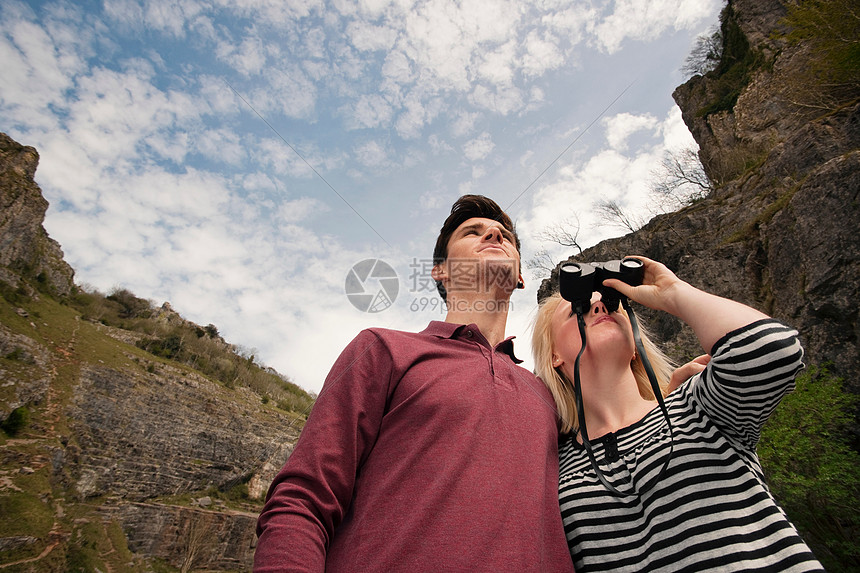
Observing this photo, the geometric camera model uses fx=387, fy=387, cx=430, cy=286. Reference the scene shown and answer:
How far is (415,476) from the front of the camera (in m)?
1.32

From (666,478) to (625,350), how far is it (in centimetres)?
65

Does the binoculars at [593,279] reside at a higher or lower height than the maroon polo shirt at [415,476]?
higher

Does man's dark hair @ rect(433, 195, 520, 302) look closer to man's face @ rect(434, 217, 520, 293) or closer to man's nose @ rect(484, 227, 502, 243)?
man's face @ rect(434, 217, 520, 293)

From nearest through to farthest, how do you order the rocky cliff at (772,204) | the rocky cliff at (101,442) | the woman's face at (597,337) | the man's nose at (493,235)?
1. the woman's face at (597,337)
2. the man's nose at (493,235)
3. the rocky cliff at (772,204)
4. the rocky cliff at (101,442)

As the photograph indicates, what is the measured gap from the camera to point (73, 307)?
1745 inches

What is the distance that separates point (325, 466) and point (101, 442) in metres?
35.2

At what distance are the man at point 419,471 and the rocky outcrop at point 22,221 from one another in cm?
4926

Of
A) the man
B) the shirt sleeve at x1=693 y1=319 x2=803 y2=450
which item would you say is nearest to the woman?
the shirt sleeve at x1=693 y1=319 x2=803 y2=450

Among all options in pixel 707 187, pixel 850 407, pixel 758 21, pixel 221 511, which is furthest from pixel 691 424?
pixel 221 511

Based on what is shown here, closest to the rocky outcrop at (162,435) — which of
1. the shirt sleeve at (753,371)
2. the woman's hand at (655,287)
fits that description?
the woman's hand at (655,287)

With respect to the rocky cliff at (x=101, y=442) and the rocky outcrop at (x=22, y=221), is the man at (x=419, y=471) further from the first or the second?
the rocky outcrop at (x=22, y=221)

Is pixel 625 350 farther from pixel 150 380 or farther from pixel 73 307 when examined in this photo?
pixel 73 307

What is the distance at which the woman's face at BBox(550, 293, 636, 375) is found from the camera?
187cm

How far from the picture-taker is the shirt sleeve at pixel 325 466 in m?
1.12
